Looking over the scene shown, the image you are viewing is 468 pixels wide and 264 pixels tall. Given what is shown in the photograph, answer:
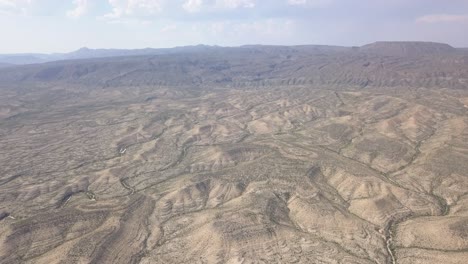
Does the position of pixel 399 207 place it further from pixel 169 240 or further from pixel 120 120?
pixel 120 120

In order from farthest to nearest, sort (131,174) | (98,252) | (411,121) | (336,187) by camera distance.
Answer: (411,121)
(131,174)
(336,187)
(98,252)

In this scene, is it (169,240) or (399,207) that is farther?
(399,207)

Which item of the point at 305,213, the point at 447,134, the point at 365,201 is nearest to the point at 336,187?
the point at 365,201

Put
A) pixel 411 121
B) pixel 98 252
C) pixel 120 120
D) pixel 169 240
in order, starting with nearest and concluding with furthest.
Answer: pixel 98 252 < pixel 169 240 < pixel 411 121 < pixel 120 120

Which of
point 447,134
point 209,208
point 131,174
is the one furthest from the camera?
point 447,134

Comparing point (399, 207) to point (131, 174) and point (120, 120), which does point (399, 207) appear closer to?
point (131, 174)

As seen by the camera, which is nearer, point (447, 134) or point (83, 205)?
point (83, 205)

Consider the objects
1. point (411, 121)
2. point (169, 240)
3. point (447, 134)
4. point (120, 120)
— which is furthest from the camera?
point (120, 120)

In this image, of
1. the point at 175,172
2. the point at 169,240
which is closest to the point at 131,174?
the point at 175,172
